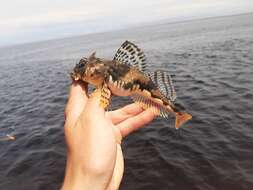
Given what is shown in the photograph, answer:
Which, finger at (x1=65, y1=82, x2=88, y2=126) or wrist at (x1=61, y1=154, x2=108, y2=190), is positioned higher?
finger at (x1=65, y1=82, x2=88, y2=126)

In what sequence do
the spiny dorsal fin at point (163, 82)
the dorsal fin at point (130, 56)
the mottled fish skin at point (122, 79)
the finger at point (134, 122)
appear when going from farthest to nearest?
the spiny dorsal fin at point (163, 82)
the finger at point (134, 122)
the dorsal fin at point (130, 56)
the mottled fish skin at point (122, 79)

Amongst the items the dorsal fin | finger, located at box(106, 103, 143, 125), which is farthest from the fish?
finger, located at box(106, 103, 143, 125)

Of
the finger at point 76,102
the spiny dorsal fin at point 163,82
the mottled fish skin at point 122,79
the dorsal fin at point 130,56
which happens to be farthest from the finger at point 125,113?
the finger at point 76,102

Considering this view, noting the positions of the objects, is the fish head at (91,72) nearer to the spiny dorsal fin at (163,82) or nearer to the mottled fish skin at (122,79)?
the mottled fish skin at (122,79)

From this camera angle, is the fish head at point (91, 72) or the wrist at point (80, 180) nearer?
the wrist at point (80, 180)

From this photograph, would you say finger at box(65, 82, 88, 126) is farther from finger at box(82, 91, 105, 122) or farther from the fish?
the fish

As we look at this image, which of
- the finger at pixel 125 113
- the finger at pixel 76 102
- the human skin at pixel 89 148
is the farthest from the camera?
the finger at pixel 125 113

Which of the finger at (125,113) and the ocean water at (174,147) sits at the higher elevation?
the finger at (125,113)
